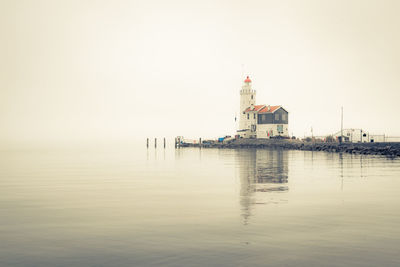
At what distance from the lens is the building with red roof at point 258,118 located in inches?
3856

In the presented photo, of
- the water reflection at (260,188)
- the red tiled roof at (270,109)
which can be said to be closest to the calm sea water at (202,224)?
the water reflection at (260,188)

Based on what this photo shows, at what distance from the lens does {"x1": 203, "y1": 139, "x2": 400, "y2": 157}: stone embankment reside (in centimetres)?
6978

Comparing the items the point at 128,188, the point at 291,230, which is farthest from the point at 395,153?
the point at 291,230

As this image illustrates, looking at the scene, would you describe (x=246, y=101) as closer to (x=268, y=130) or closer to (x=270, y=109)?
(x=270, y=109)

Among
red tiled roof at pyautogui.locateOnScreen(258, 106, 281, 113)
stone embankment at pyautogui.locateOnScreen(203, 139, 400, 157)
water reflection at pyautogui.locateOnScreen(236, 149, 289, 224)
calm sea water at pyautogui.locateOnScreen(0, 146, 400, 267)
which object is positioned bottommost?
calm sea water at pyautogui.locateOnScreen(0, 146, 400, 267)

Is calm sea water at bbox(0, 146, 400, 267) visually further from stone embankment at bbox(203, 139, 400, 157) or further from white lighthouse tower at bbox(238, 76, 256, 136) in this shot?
white lighthouse tower at bbox(238, 76, 256, 136)

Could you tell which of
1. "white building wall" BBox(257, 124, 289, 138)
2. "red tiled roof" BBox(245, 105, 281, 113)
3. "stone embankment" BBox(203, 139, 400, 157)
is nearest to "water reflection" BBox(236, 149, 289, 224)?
"stone embankment" BBox(203, 139, 400, 157)

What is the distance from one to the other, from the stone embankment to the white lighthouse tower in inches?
156

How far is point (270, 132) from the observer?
324 feet

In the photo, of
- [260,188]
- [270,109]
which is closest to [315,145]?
[270,109]

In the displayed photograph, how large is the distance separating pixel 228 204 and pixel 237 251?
29.3ft

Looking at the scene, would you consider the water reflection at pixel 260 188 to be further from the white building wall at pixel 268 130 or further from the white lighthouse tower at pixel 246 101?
the white lighthouse tower at pixel 246 101

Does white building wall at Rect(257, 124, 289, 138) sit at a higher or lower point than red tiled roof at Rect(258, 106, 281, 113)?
lower

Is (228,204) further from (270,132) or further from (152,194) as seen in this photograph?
(270,132)
